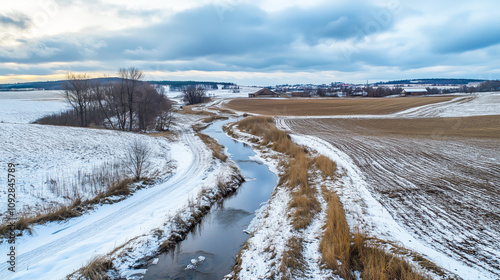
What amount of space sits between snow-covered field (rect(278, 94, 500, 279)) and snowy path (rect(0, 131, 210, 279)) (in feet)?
29.7

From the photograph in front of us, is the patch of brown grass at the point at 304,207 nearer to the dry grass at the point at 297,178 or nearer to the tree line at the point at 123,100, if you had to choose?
the dry grass at the point at 297,178

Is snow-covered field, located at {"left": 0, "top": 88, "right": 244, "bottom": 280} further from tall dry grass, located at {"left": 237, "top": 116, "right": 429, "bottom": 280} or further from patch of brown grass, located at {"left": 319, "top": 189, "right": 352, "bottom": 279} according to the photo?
patch of brown grass, located at {"left": 319, "top": 189, "right": 352, "bottom": 279}

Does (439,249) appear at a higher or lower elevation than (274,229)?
higher

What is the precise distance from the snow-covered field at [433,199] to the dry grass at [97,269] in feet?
29.0

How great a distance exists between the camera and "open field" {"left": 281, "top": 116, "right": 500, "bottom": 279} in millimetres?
8031

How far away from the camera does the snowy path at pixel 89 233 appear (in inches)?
317

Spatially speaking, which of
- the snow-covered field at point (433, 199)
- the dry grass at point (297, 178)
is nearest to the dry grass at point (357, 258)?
the snow-covered field at point (433, 199)

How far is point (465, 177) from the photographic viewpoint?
14070mm

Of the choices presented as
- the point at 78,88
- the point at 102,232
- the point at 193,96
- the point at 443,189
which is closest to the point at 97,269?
the point at 102,232

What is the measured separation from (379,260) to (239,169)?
1499 cm

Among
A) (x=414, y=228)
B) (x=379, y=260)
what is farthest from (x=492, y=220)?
(x=379, y=260)

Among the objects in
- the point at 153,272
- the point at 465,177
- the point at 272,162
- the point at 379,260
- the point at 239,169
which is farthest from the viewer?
the point at 272,162

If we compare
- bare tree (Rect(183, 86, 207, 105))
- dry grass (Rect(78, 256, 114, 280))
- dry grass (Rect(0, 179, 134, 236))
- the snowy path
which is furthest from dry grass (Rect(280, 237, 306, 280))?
bare tree (Rect(183, 86, 207, 105))

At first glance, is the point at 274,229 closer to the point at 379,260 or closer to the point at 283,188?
the point at 379,260
